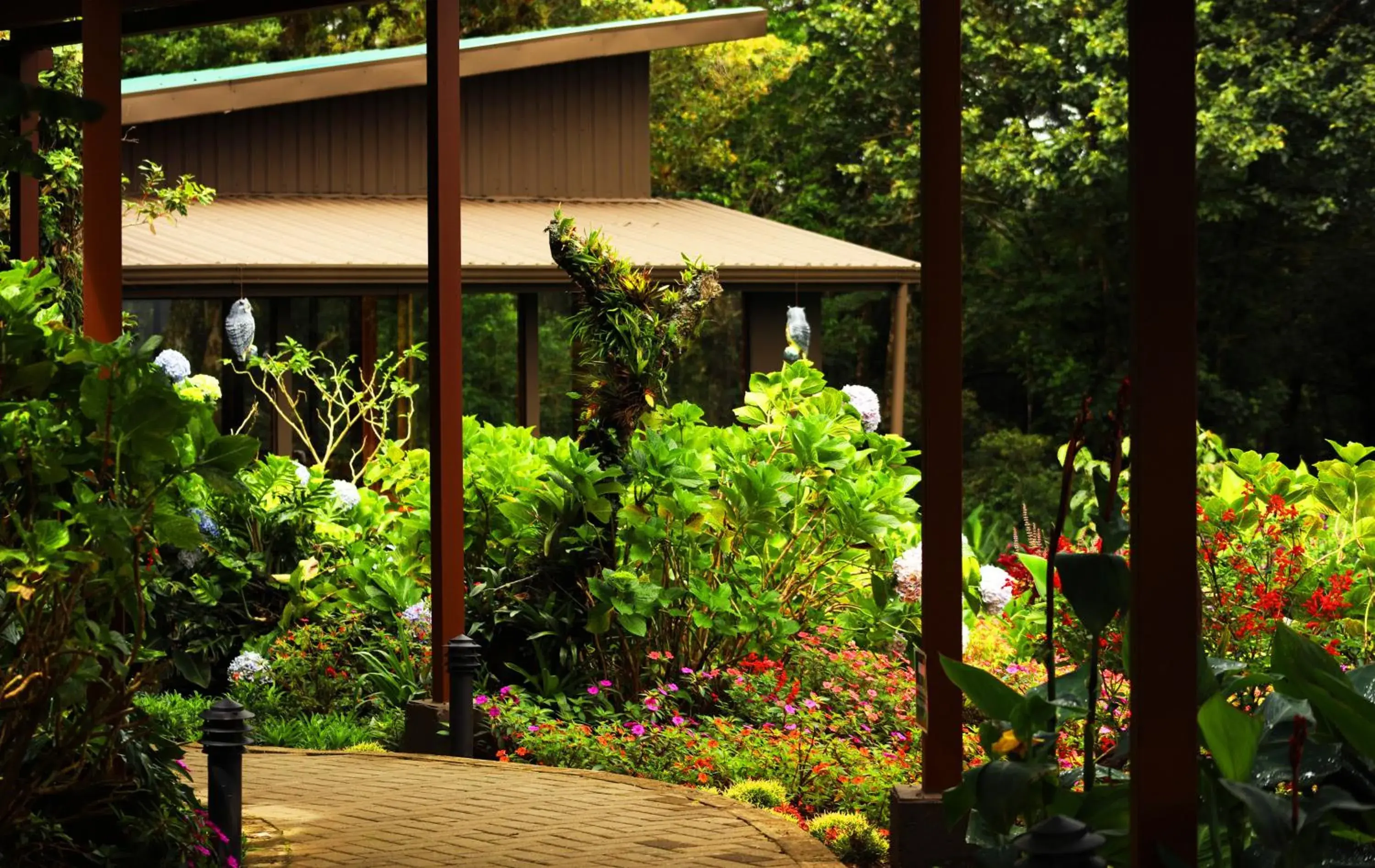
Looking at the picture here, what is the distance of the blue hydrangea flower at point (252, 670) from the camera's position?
7582 mm

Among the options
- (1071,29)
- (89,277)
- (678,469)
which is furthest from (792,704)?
(1071,29)

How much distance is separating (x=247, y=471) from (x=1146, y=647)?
667cm

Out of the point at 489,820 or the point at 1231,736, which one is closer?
the point at 1231,736

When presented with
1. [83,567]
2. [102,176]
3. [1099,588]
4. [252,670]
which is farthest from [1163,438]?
[252,670]

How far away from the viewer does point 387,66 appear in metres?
14.6

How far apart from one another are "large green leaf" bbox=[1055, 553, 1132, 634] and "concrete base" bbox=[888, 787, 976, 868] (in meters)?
1.61

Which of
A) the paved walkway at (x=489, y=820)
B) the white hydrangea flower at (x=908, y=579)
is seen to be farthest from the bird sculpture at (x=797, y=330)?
the paved walkway at (x=489, y=820)

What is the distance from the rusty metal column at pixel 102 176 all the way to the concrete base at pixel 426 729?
209 centimetres

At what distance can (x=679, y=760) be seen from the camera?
6.13 metres

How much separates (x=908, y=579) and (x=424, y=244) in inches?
262

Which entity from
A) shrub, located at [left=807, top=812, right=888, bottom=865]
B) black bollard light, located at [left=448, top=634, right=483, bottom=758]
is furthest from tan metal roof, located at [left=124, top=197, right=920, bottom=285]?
shrub, located at [left=807, top=812, right=888, bottom=865]

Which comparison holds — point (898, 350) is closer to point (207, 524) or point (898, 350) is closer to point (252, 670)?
point (207, 524)

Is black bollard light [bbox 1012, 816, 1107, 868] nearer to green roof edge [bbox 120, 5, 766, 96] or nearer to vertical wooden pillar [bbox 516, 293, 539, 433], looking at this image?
vertical wooden pillar [bbox 516, 293, 539, 433]

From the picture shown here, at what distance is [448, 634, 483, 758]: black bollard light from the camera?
6371 millimetres
